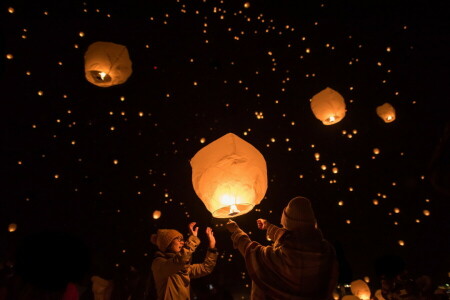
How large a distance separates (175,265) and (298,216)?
50.1 inches

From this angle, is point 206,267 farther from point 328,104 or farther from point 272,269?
point 328,104

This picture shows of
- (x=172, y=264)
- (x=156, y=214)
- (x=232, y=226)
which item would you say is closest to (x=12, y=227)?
(x=156, y=214)

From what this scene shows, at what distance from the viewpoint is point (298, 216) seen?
74.2 inches

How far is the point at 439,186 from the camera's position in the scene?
1236mm

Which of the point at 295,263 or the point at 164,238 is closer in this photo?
the point at 295,263

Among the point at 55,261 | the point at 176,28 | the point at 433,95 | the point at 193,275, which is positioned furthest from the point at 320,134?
the point at 55,261

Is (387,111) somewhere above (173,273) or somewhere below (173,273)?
above

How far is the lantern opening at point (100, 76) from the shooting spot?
8.78ft

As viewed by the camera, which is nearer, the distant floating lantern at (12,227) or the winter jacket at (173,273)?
the winter jacket at (173,273)

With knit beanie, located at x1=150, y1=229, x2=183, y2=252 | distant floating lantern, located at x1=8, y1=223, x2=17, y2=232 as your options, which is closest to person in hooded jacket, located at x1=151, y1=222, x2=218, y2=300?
knit beanie, located at x1=150, y1=229, x2=183, y2=252

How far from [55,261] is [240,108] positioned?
4.81m

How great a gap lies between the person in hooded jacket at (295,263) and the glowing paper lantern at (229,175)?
32cm

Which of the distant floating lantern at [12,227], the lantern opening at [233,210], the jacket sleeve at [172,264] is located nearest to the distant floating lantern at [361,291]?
the jacket sleeve at [172,264]

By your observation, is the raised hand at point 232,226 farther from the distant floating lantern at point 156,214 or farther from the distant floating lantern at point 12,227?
the distant floating lantern at point 12,227
